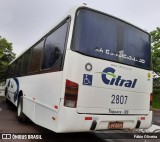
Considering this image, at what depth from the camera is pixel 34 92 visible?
760cm

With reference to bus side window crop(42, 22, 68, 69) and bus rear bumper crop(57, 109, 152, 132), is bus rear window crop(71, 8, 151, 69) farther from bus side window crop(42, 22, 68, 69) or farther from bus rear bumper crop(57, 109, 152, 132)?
bus rear bumper crop(57, 109, 152, 132)

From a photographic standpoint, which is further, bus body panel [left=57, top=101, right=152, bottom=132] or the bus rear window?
the bus rear window

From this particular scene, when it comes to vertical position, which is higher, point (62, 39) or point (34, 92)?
point (62, 39)

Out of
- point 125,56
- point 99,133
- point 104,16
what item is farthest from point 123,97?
point 99,133

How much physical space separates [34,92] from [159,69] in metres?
27.7

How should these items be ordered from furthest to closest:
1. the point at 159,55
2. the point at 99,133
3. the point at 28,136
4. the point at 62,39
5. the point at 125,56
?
the point at 159,55, the point at 99,133, the point at 28,136, the point at 125,56, the point at 62,39

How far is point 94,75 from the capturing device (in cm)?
566

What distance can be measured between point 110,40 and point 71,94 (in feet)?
5.63

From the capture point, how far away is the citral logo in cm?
586

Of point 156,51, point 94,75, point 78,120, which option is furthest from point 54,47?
point 156,51

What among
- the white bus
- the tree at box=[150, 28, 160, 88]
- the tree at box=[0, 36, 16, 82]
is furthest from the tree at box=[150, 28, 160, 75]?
the white bus

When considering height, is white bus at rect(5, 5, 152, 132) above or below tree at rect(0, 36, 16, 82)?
below

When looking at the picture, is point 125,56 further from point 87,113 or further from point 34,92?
point 34,92

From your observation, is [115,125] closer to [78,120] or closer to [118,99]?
[118,99]
